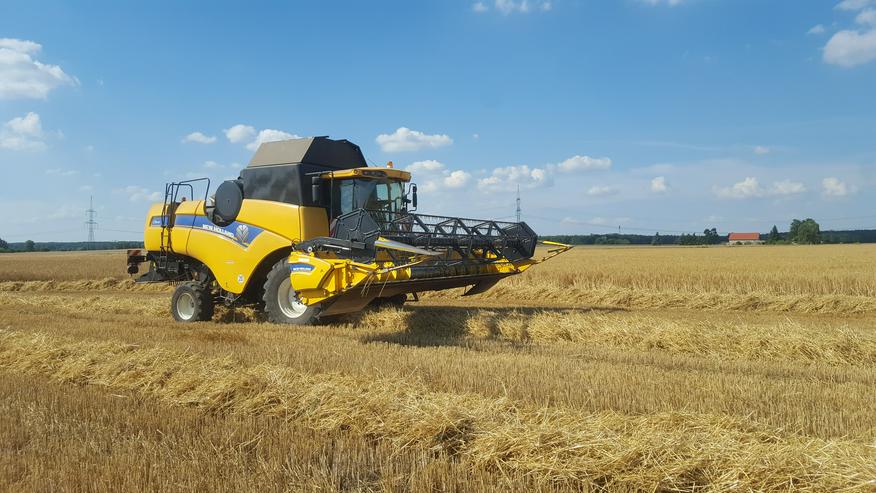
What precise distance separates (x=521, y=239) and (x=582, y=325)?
2105mm

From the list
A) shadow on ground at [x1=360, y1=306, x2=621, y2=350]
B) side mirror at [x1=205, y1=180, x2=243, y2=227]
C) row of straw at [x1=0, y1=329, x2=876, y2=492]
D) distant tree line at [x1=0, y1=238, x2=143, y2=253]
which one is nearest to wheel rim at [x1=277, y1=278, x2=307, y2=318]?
shadow on ground at [x1=360, y1=306, x2=621, y2=350]

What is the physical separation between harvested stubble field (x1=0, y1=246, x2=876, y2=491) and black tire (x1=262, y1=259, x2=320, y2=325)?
32 centimetres

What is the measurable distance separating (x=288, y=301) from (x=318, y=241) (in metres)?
1.65

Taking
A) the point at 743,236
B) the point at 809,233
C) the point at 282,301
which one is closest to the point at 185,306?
the point at 282,301

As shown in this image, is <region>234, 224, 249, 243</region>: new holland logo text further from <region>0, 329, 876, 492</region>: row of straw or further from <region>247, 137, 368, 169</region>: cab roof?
<region>0, 329, 876, 492</region>: row of straw

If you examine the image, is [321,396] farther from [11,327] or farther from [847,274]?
[847,274]

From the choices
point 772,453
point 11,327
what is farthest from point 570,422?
point 11,327

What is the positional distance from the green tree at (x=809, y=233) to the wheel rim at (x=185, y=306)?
81338mm

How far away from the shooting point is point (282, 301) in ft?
30.5

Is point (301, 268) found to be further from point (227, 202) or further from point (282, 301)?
point (227, 202)

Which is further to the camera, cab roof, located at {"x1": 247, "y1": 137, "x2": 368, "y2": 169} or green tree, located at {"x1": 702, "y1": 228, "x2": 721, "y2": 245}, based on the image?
green tree, located at {"x1": 702, "y1": 228, "x2": 721, "y2": 245}

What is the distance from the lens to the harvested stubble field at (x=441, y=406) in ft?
10.4

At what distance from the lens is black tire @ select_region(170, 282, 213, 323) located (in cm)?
1031

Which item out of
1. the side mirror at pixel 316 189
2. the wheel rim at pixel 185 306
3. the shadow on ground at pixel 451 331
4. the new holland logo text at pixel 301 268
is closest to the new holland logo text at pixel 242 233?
the side mirror at pixel 316 189
